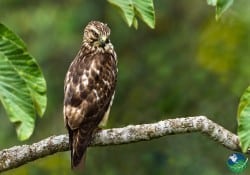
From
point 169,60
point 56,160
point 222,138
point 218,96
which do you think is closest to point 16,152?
point 222,138

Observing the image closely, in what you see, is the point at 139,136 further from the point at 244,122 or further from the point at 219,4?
the point at 219,4

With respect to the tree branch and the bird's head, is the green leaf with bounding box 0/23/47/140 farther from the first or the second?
the bird's head

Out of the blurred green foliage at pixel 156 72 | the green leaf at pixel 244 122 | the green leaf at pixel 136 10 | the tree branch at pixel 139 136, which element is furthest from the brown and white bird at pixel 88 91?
the blurred green foliage at pixel 156 72

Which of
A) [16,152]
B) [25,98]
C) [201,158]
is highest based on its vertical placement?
[25,98]

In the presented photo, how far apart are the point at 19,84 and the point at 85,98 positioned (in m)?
2.64

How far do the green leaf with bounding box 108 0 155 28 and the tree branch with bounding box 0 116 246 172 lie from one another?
5.58ft

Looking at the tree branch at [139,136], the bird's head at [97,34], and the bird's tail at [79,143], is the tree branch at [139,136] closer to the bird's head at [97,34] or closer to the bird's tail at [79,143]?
the bird's tail at [79,143]

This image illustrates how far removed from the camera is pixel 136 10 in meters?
3.52

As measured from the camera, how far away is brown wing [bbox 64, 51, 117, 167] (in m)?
5.86

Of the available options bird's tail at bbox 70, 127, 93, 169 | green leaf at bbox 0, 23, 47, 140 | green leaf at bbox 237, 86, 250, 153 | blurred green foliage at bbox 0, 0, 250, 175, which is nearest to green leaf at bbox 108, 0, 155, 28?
green leaf at bbox 0, 23, 47, 140

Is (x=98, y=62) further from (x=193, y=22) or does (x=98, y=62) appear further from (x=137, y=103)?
(x=193, y=22)

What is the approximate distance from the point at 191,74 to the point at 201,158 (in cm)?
183

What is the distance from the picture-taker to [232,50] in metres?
11.4

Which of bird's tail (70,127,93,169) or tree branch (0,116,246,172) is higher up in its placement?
tree branch (0,116,246,172)
